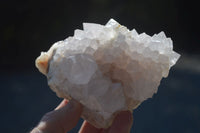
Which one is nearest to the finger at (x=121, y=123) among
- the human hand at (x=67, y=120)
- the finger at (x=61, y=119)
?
the human hand at (x=67, y=120)

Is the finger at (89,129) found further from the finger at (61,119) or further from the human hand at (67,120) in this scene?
the finger at (61,119)

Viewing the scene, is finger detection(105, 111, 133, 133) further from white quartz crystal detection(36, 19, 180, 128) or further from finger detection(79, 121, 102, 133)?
finger detection(79, 121, 102, 133)

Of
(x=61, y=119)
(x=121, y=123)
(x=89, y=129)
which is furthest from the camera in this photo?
(x=89, y=129)

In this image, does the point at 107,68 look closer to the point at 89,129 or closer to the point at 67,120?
the point at 67,120

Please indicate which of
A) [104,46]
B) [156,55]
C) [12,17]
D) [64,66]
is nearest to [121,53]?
[104,46]

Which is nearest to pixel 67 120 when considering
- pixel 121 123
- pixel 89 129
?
pixel 121 123

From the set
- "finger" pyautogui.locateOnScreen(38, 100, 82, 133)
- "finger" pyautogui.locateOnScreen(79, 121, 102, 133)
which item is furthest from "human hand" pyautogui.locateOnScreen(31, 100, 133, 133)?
"finger" pyautogui.locateOnScreen(79, 121, 102, 133)
